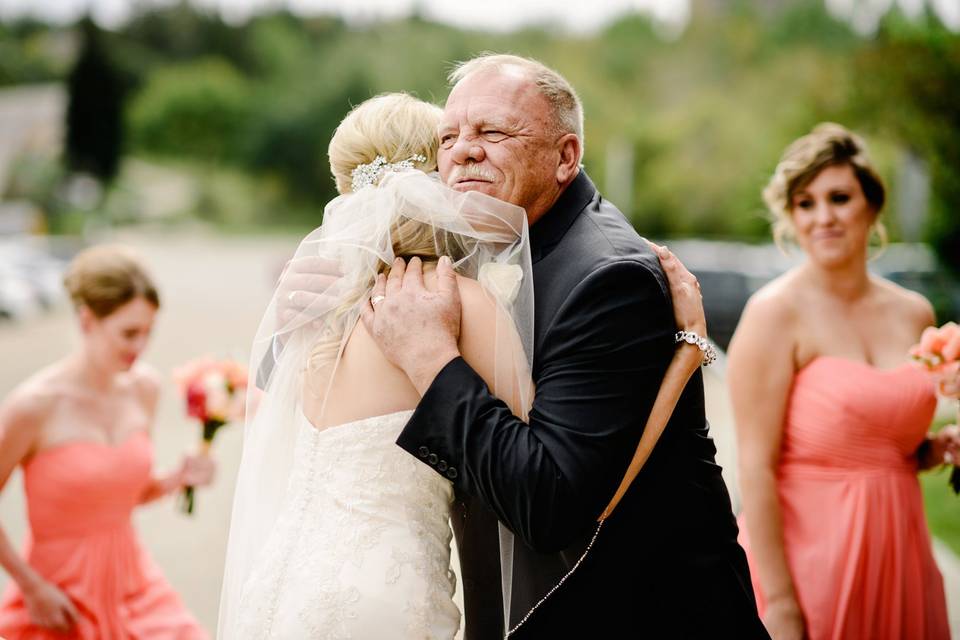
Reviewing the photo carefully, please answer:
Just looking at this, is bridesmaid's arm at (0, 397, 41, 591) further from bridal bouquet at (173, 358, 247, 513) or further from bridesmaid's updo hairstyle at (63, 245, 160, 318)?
bridal bouquet at (173, 358, 247, 513)

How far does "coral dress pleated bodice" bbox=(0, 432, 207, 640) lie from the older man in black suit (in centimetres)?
178

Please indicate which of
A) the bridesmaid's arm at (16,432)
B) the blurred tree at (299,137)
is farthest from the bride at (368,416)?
the blurred tree at (299,137)

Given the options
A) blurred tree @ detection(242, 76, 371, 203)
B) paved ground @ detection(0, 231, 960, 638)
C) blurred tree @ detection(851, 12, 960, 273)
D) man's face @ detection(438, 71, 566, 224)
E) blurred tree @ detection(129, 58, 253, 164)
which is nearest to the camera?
man's face @ detection(438, 71, 566, 224)

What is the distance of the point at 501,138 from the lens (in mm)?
2467

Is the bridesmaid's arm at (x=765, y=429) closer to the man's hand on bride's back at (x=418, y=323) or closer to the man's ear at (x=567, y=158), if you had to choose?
the man's ear at (x=567, y=158)

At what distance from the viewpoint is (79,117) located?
72562mm

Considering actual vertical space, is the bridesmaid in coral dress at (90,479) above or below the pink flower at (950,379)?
below

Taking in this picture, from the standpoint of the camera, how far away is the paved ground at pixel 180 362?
704cm

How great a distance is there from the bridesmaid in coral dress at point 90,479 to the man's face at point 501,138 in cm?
215

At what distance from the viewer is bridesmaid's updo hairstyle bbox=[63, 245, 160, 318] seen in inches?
158

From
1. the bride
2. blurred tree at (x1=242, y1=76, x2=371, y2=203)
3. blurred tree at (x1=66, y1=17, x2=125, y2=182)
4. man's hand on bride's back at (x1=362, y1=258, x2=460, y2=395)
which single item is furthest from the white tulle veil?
blurred tree at (x1=242, y1=76, x2=371, y2=203)

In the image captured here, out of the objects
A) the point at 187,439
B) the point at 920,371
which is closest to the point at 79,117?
the point at 187,439

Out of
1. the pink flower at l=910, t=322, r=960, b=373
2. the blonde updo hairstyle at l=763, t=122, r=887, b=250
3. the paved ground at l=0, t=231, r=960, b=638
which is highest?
the blonde updo hairstyle at l=763, t=122, r=887, b=250

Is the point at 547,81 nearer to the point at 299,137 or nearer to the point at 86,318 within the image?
the point at 86,318
